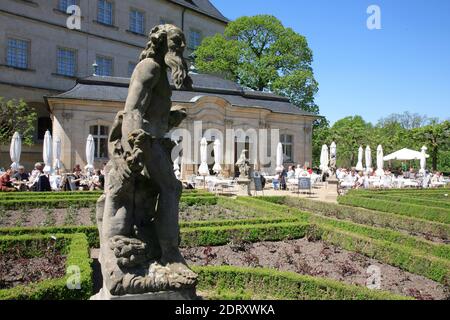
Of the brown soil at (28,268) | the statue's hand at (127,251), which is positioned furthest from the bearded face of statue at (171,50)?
the brown soil at (28,268)

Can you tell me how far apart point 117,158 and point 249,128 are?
2566cm

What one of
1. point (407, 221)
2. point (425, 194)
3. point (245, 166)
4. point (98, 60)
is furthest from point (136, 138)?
point (98, 60)

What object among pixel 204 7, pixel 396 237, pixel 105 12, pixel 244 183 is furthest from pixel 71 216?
pixel 204 7

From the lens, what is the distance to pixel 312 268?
Answer: 7152 millimetres

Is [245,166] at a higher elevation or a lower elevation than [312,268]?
higher

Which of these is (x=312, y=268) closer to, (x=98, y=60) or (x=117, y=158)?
(x=117, y=158)

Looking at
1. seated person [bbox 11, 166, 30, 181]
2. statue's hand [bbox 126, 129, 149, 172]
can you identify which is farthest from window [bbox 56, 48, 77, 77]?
statue's hand [bbox 126, 129, 149, 172]

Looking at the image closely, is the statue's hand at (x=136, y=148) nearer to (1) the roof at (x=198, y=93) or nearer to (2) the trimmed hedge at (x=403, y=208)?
(2) the trimmed hedge at (x=403, y=208)

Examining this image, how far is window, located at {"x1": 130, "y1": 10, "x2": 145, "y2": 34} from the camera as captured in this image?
38.1 m

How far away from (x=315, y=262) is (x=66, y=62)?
1232 inches

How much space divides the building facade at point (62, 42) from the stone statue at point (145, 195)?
27.8m

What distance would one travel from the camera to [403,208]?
1446 cm

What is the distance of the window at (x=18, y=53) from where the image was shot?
3022 centimetres

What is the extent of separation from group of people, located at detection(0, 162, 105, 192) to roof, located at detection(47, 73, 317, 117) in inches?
280
